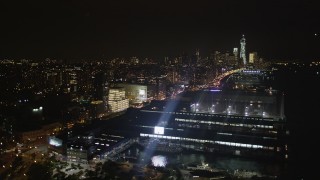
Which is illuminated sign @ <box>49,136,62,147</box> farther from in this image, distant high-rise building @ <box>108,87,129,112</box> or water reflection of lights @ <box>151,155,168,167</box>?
distant high-rise building @ <box>108,87,129,112</box>

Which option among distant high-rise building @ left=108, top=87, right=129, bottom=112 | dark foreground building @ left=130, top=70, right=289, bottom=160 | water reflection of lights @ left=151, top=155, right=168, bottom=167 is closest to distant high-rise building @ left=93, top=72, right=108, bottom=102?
distant high-rise building @ left=108, top=87, right=129, bottom=112

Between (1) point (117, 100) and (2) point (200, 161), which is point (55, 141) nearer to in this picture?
(2) point (200, 161)

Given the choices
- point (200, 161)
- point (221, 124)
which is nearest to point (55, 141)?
point (200, 161)

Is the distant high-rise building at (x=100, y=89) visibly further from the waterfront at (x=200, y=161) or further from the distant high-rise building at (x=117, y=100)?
the waterfront at (x=200, y=161)

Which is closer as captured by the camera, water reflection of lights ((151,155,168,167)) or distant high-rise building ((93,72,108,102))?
water reflection of lights ((151,155,168,167))

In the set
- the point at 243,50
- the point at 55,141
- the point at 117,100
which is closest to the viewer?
the point at 55,141

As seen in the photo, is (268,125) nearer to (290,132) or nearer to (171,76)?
(290,132)

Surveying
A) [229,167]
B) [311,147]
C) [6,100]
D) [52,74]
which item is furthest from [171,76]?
[229,167]

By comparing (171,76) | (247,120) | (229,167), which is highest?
(171,76)
